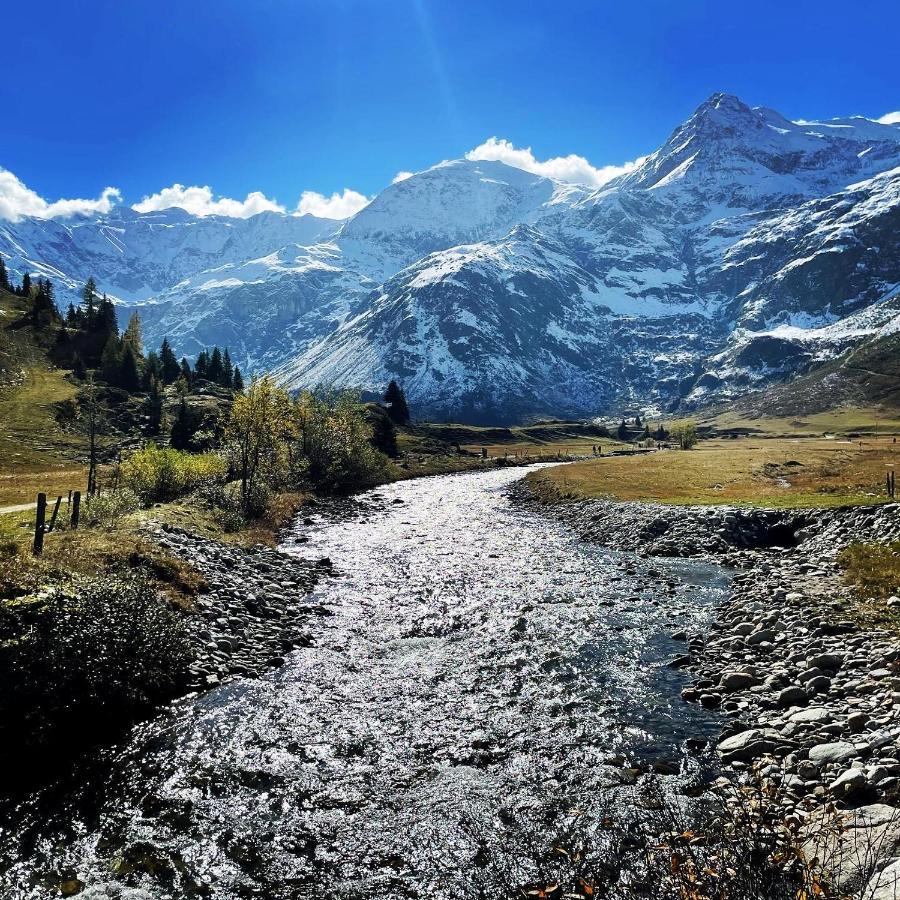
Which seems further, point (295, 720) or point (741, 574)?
point (741, 574)

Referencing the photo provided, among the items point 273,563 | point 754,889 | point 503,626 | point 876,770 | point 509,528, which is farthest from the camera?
point 509,528

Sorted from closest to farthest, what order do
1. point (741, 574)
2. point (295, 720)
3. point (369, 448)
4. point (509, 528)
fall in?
point (295, 720)
point (741, 574)
point (509, 528)
point (369, 448)

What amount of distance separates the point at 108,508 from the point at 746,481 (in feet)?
234

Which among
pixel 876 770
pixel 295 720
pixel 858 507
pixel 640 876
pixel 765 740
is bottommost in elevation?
pixel 295 720

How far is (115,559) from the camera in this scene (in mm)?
26078

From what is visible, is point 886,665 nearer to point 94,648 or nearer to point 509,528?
point 94,648

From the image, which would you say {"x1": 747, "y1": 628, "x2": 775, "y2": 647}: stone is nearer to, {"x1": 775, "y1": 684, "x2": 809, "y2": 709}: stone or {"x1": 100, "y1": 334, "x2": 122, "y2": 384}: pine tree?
{"x1": 775, "y1": 684, "x2": 809, "y2": 709}: stone

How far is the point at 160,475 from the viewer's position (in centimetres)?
5791

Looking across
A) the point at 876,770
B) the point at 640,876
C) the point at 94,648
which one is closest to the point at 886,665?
the point at 876,770

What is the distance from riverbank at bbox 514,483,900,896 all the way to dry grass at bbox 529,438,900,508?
1191cm

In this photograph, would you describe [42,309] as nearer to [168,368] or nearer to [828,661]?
[168,368]

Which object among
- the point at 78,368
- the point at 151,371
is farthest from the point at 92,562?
the point at 151,371

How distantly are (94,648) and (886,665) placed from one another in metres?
25.7

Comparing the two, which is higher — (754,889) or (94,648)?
(754,889)
